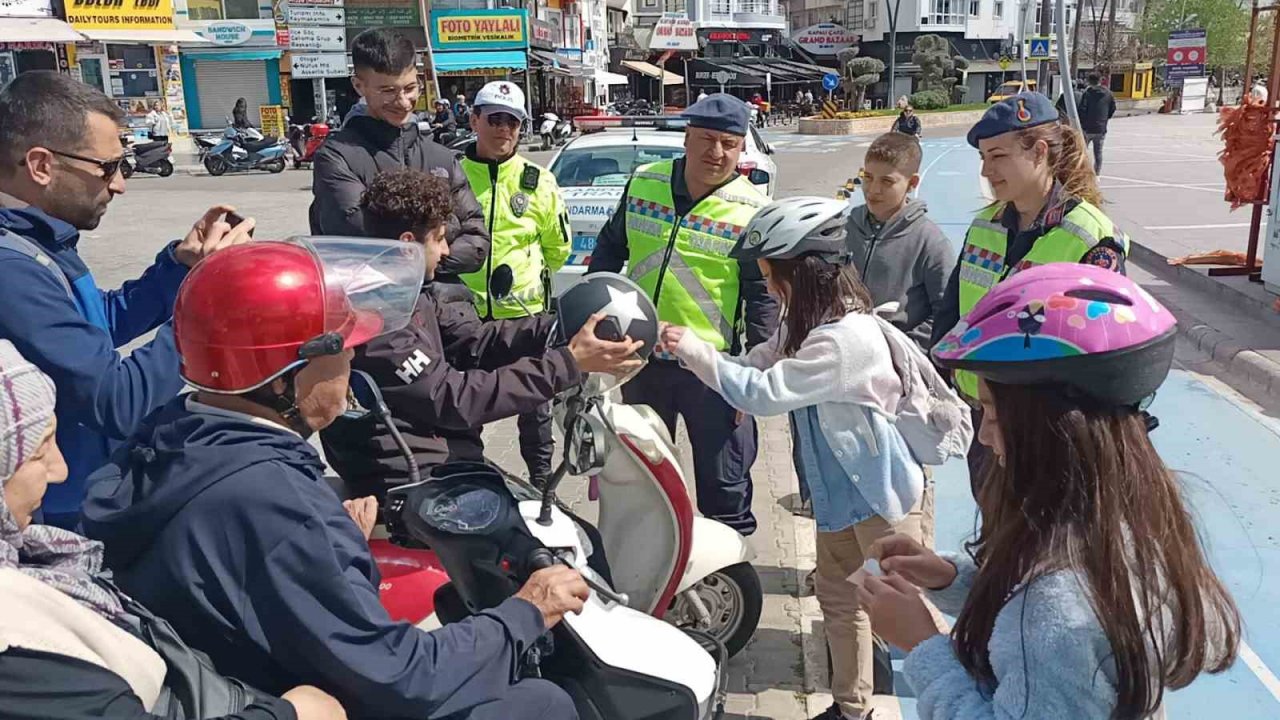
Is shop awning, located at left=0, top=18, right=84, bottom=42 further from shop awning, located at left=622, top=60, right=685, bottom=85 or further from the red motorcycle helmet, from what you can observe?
the red motorcycle helmet

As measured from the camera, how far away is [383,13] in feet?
112

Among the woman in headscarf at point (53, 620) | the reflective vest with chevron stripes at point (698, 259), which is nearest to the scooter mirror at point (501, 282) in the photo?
the reflective vest with chevron stripes at point (698, 259)

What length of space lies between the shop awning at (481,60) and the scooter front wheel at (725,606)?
32.0 metres

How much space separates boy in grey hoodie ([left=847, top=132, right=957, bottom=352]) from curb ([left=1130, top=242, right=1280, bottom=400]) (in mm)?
3369

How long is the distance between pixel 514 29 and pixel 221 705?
3424 centimetres

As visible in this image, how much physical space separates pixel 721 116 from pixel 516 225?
138 centimetres

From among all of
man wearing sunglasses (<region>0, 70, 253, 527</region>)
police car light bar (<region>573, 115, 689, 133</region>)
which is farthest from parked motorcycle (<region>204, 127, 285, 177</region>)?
man wearing sunglasses (<region>0, 70, 253, 527</region>)

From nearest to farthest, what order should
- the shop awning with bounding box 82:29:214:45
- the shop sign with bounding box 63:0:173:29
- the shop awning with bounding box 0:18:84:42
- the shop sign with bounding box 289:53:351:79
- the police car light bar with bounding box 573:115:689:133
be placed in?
1. the police car light bar with bounding box 573:115:689:133
2. the shop awning with bounding box 0:18:84:42
3. the shop awning with bounding box 82:29:214:45
4. the shop sign with bounding box 63:0:173:29
5. the shop sign with bounding box 289:53:351:79

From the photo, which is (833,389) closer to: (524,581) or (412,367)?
(524,581)

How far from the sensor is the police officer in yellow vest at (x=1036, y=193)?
2.98m

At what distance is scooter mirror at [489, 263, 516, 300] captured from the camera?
4.32 metres

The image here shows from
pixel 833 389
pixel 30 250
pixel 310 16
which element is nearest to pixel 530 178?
pixel 833 389

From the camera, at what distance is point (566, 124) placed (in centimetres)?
3030

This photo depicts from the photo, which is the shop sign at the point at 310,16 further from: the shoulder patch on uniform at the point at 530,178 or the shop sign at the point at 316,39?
the shoulder patch on uniform at the point at 530,178
